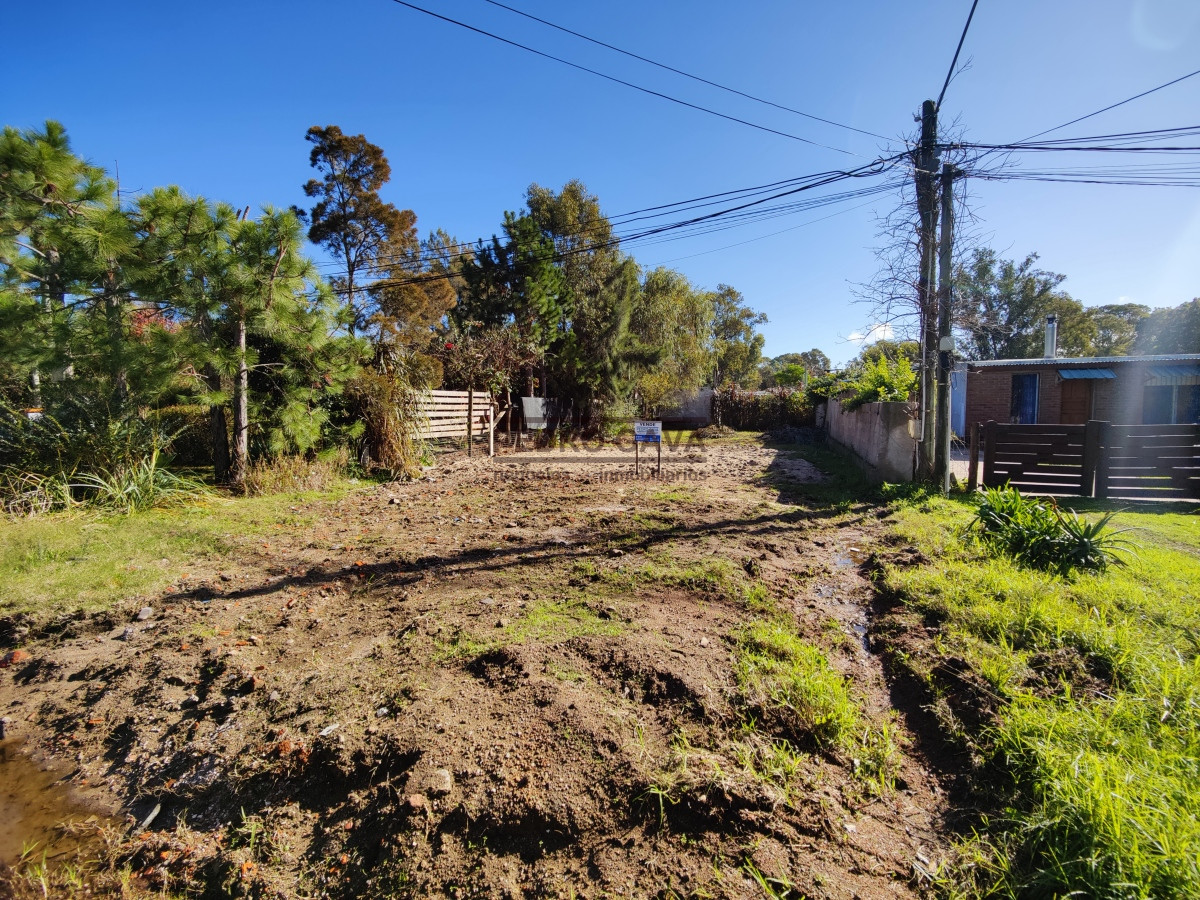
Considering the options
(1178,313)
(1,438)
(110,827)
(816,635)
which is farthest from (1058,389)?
(1178,313)

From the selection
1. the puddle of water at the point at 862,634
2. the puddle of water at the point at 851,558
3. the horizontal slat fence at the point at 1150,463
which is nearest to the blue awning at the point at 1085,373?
the horizontal slat fence at the point at 1150,463

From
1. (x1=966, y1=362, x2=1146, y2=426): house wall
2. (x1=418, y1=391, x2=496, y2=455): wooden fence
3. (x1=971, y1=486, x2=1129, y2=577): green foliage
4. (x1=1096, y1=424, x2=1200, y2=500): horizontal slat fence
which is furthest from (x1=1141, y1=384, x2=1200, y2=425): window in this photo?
(x1=418, y1=391, x2=496, y2=455): wooden fence

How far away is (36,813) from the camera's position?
7.18ft

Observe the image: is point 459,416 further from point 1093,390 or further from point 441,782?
point 1093,390

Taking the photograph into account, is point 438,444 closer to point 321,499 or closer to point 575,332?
point 321,499

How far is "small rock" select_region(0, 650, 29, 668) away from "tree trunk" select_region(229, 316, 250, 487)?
440 cm

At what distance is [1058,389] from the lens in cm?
1603

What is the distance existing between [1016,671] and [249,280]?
28.3 ft

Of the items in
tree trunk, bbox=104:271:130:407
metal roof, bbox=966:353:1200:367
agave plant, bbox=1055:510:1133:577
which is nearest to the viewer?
agave plant, bbox=1055:510:1133:577

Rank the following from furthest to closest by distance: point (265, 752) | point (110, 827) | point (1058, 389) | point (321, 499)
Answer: point (1058, 389) < point (321, 499) < point (265, 752) < point (110, 827)

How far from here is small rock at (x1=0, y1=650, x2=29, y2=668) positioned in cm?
324

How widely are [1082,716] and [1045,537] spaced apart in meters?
2.65

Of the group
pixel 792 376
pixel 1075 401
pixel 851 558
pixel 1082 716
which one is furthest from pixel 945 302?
pixel 792 376

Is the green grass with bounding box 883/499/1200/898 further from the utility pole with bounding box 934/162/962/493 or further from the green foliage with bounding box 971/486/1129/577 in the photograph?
the utility pole with bounding box 934/162/962/493
